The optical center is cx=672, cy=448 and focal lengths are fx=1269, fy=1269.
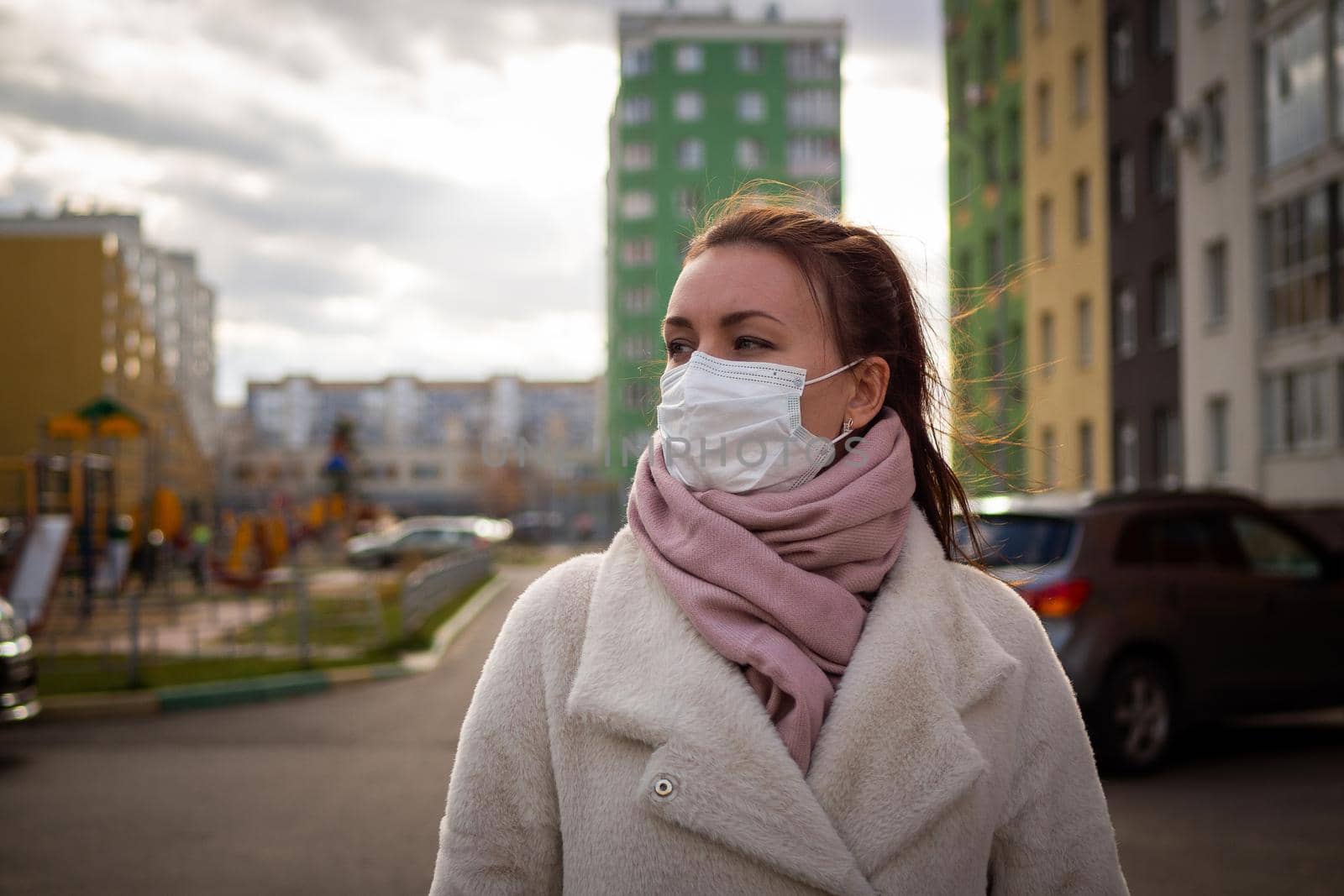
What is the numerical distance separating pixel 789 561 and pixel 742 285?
504 mm

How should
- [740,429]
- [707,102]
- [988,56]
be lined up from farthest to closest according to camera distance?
[707,102], [988,56], [740,429]

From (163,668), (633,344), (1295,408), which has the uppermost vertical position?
(633,344)

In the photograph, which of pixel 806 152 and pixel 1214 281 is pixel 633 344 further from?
pixel 1214 281

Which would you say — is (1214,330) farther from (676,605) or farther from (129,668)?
(676,605)

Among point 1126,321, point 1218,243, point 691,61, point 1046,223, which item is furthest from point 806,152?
point 1218,243

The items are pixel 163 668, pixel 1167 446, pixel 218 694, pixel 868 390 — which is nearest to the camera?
pixel 868 390

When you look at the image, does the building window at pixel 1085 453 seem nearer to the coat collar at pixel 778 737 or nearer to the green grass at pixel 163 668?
the green grass at pixel 163 668

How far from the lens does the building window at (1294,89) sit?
24.2 metres

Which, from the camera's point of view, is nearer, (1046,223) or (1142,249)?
(1142,249)

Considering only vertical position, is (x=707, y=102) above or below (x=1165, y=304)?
above

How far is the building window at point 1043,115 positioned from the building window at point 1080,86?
84.4 inches

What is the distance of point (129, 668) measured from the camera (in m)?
13.1

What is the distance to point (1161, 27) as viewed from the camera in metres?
31.6

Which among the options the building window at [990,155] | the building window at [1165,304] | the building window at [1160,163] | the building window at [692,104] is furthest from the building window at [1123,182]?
the building window at [692,104]
